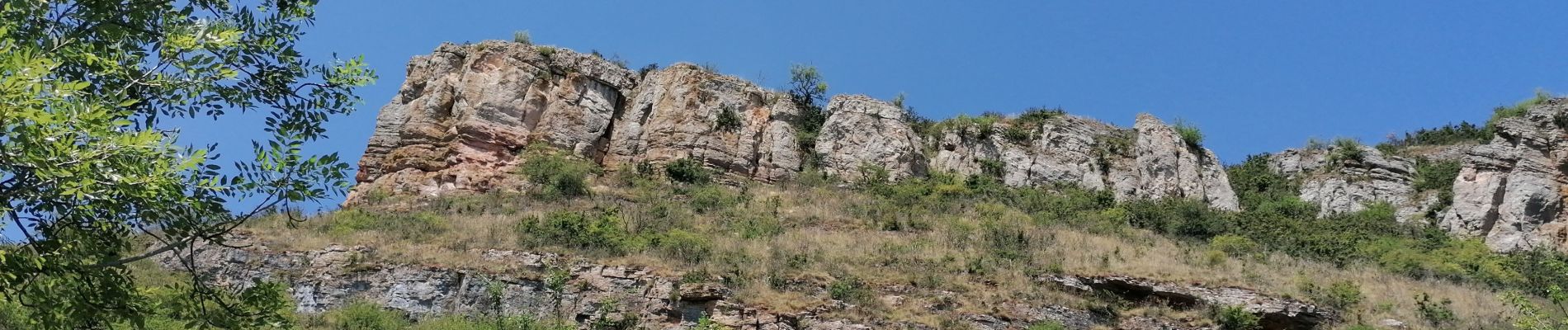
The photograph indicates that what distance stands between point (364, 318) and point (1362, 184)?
103 ft

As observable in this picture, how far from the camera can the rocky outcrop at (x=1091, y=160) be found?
1505 inches

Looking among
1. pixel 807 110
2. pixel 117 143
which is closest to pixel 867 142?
pixel 807 110

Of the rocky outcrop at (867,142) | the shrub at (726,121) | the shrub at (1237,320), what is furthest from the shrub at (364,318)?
the rocky outcrop at (867,142)

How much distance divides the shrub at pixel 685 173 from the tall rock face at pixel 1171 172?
42.0 ft

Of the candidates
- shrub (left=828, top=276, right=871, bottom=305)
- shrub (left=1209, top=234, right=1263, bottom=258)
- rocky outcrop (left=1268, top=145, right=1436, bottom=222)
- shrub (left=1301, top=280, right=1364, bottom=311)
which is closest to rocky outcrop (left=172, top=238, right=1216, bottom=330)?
shrub (left=828, top=276, right=871, bottom=305)

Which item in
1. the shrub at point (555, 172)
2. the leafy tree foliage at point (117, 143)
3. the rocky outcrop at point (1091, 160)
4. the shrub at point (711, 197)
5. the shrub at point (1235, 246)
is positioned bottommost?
the leafy tree foliage at point (117, 143)

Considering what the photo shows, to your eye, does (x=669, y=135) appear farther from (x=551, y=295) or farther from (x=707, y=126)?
(x=551, y=295)

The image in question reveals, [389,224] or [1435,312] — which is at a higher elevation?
[389,224]

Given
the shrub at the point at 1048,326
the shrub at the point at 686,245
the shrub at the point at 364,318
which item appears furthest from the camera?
the shrub at the point at 686,245

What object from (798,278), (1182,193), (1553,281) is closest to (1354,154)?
(1182,193)

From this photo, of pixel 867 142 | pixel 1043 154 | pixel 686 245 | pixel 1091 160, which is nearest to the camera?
pixel 686 245

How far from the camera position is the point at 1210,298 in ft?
80.8

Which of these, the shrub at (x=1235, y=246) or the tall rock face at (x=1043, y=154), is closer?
the shrub at (x=1235, y=246)

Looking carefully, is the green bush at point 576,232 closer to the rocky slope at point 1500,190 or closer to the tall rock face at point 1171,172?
the tall rock face at point 1171,172
